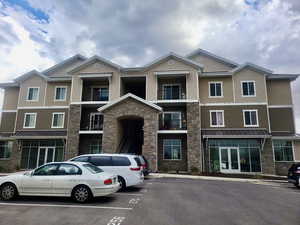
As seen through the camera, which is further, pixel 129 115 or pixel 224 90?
pixel 224 90

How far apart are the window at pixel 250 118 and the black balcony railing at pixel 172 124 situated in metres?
6.66

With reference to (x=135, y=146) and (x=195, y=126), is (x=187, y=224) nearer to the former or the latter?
(x=195, y=126)

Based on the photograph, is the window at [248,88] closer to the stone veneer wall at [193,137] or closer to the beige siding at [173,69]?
the beige siding at [173,69]

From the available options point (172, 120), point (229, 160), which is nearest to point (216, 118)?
point (229, 160)

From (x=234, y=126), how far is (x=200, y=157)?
5.46 meters

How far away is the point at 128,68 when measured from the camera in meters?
23.6

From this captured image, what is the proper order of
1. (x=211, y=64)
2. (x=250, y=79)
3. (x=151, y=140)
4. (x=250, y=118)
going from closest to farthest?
1. (x=151, y=140)
2. (x=250, y=118)
3. (x=250, y=79)
4. (x=211, y=64)

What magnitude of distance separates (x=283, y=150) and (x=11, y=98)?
108 feet

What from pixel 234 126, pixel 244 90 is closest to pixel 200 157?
pixel 234 126

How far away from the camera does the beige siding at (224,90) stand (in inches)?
914

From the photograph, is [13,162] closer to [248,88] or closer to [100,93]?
[100,93]

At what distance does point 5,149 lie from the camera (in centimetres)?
2434

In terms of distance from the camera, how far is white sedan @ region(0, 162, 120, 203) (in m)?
7.62

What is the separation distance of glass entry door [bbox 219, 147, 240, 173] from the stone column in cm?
719
